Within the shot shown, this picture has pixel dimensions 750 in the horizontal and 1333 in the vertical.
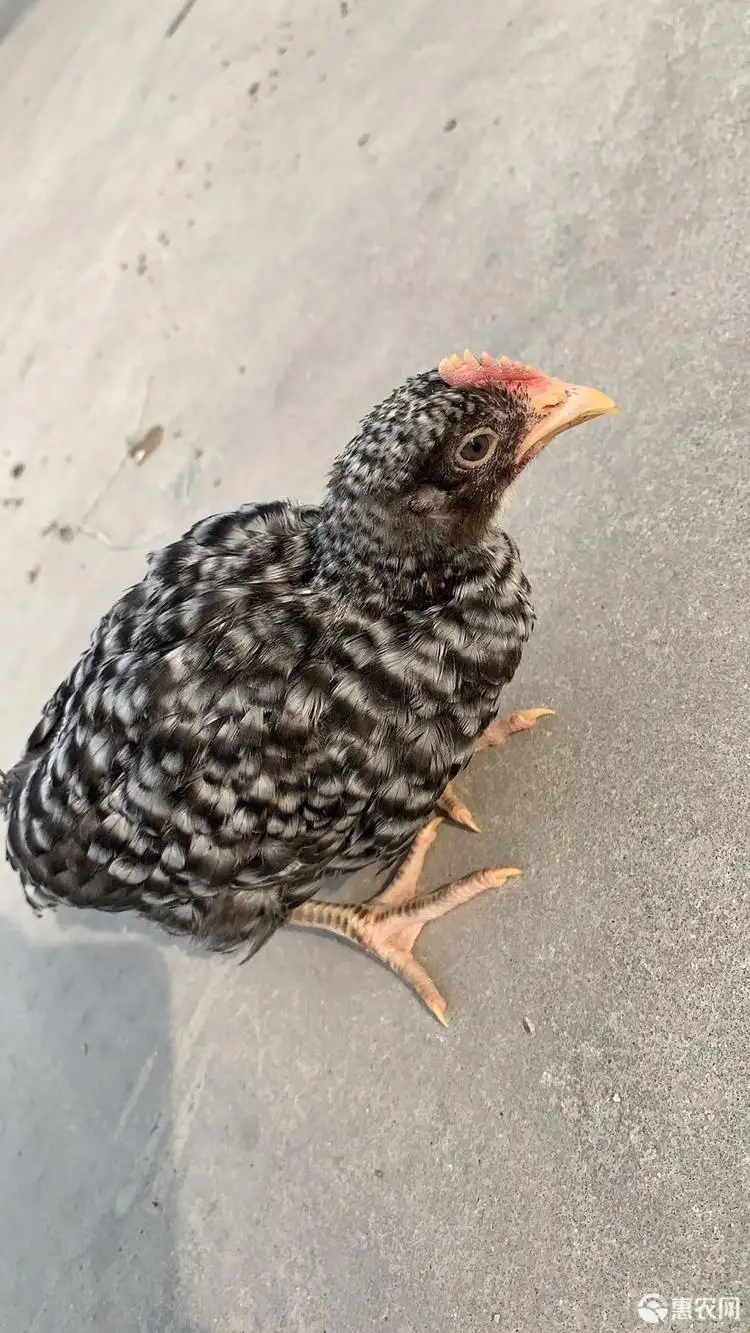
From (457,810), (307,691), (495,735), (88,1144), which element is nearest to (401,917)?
(457,810)

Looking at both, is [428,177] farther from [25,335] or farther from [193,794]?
[193,794]

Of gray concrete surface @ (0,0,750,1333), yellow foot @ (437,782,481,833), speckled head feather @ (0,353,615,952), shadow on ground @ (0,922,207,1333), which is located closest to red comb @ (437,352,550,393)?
speckled head feather @ (0,353,615,952)

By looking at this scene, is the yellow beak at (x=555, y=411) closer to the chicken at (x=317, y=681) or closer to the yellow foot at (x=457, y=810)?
the chicken at (x=317, y=681)

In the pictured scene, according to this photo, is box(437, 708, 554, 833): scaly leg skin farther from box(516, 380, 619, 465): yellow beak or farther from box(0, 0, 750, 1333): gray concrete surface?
box(516, 380, 619, 465): yellow beak

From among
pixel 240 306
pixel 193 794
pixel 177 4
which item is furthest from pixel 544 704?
pixel 177 4

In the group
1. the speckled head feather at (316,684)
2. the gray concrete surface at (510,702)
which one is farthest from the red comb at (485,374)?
the gray concrete surface at (510,702)

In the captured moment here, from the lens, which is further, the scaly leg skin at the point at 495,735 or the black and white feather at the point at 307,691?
the scaly leg skin at the point at 495,735
